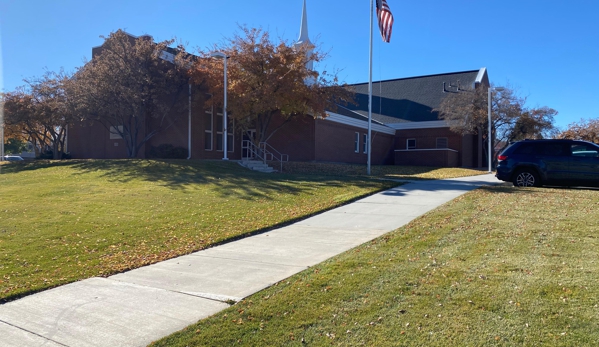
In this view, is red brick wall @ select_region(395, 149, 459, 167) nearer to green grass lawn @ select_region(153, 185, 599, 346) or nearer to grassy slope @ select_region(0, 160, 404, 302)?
grassy slope @ select_region(0, 160, 404, 302)

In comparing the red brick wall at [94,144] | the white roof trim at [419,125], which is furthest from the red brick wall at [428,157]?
the red brick wall at [94,144]

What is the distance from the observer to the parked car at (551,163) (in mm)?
13828

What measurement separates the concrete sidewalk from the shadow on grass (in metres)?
5.65

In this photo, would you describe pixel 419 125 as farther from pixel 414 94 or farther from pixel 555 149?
pixel 555 149

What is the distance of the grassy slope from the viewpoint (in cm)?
718

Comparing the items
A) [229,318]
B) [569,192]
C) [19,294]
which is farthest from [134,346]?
[569,192]

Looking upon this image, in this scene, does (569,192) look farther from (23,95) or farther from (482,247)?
(23,95)

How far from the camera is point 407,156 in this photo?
115 ft

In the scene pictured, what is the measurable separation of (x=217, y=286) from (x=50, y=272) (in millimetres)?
2591

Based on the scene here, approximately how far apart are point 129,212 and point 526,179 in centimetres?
1206

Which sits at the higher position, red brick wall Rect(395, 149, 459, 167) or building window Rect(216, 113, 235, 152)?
building window Rect(216, 113, 235, 152)

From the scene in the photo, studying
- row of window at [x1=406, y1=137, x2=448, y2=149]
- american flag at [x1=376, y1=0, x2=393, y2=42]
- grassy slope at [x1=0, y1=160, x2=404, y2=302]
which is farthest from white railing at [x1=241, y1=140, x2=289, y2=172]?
row of window at [x1=406, y1=137, x2=448, y2=149]

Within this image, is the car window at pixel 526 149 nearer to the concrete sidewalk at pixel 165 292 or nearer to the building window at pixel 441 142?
the concrete sidewalk at pixel 165 292

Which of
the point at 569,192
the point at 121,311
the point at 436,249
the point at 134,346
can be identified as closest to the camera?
the point at 134,346
